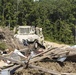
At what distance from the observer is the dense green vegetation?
3895 cm

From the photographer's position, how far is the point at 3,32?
68.4 feet

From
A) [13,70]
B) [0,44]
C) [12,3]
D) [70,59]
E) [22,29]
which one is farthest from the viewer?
[12,3]

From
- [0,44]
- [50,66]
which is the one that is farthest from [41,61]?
[0,44]

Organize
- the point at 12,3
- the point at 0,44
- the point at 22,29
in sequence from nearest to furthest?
the point at 0,44
the point at 22,29
the point at 12,3

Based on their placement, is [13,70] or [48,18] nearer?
[13,70]

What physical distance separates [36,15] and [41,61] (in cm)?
3117

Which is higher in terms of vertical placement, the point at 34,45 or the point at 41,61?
the point at 41,61

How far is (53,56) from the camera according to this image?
8.49 metres

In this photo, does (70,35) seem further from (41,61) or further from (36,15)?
(41,61)

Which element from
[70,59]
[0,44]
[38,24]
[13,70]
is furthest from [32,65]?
[38,24]

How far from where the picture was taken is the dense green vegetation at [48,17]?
39.0 metres

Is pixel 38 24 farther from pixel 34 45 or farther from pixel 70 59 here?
pixel 70 59

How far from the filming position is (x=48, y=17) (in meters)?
41.2

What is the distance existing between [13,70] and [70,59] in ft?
5.57
